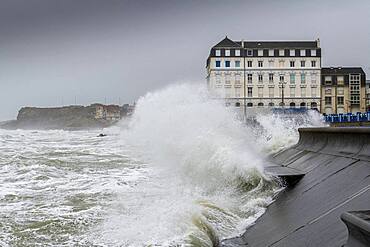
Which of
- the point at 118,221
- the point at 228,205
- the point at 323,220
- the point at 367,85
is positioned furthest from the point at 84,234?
the point at 367,85

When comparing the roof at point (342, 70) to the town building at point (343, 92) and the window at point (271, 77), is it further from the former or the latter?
the window at point (271, 77)

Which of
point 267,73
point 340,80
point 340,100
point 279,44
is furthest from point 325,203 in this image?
point 340,80

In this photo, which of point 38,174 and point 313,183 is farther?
point 38,174

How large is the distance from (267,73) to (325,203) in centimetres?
7531

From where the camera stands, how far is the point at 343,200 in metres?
5.43

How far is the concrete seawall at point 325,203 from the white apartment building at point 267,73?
69989 millimetres

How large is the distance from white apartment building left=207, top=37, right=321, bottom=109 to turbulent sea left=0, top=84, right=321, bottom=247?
6156 cm

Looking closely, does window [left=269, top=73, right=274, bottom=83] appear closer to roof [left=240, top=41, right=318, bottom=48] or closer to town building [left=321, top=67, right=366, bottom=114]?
roof [left=240, top=41, right=318, bottom=48]

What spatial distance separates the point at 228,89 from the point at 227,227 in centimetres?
7315

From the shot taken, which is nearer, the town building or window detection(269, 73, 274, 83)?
window detection(269, 73, 274, 83)

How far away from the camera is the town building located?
80688mm

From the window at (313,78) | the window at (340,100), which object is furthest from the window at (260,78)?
the window at (340,100)

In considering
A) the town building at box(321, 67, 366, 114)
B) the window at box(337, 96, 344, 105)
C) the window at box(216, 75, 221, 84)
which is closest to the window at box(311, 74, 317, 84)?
the town building at box(321, 67, 366, 114)

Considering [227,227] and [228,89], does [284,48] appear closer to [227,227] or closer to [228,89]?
[228,89]
